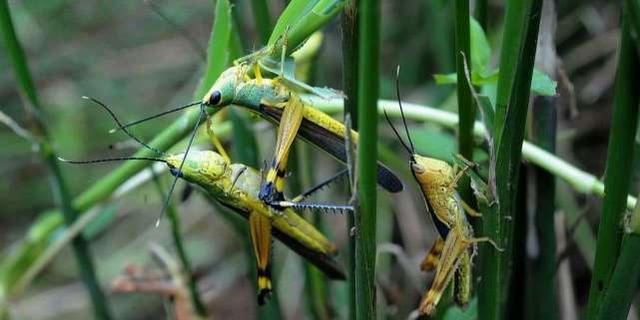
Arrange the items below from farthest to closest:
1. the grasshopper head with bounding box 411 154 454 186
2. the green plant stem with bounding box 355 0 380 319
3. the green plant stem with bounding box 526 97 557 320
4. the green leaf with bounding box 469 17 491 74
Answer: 1. the green plant stem with bounding box 526 97 557 320
2. the green leaf with bounding box 469 17 491 74
3. the grasshopper head with bounding box 411 154 454 186
4. the green plant stem with bounding box 355 0 380 319

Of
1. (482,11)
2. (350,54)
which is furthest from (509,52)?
(482,11)

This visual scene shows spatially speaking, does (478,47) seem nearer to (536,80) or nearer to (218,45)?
(536,80)

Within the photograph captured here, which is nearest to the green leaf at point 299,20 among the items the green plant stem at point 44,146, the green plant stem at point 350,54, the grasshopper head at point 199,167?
the green plant stem at point 350,54

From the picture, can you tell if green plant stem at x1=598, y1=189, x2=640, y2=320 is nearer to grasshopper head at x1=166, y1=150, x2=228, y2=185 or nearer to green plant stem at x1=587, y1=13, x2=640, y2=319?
green plant stem at x1=587, y1=13, x2=640, y2=319

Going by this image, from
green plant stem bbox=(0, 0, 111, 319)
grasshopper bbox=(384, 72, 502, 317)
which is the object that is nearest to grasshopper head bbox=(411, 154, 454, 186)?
grasshopper bbox=(384, 72, 502, 317)

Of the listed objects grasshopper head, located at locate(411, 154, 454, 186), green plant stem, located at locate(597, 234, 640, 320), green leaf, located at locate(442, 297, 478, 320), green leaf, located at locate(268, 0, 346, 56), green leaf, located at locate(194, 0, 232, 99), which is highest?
green leaf, located at locate(194, 0, 232, 99)

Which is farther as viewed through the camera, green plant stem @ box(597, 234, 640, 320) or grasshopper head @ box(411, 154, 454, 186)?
grasshopper head @ box(411, 154, 454, 186)

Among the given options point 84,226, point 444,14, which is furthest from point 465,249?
point 444,14

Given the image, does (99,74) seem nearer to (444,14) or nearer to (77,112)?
(77,112)

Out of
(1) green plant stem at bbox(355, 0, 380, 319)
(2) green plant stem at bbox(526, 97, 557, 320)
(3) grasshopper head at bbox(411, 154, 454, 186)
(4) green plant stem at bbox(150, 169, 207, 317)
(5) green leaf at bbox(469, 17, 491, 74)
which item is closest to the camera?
(1) green plant stem at bbox(355, 0, 380, 319)
